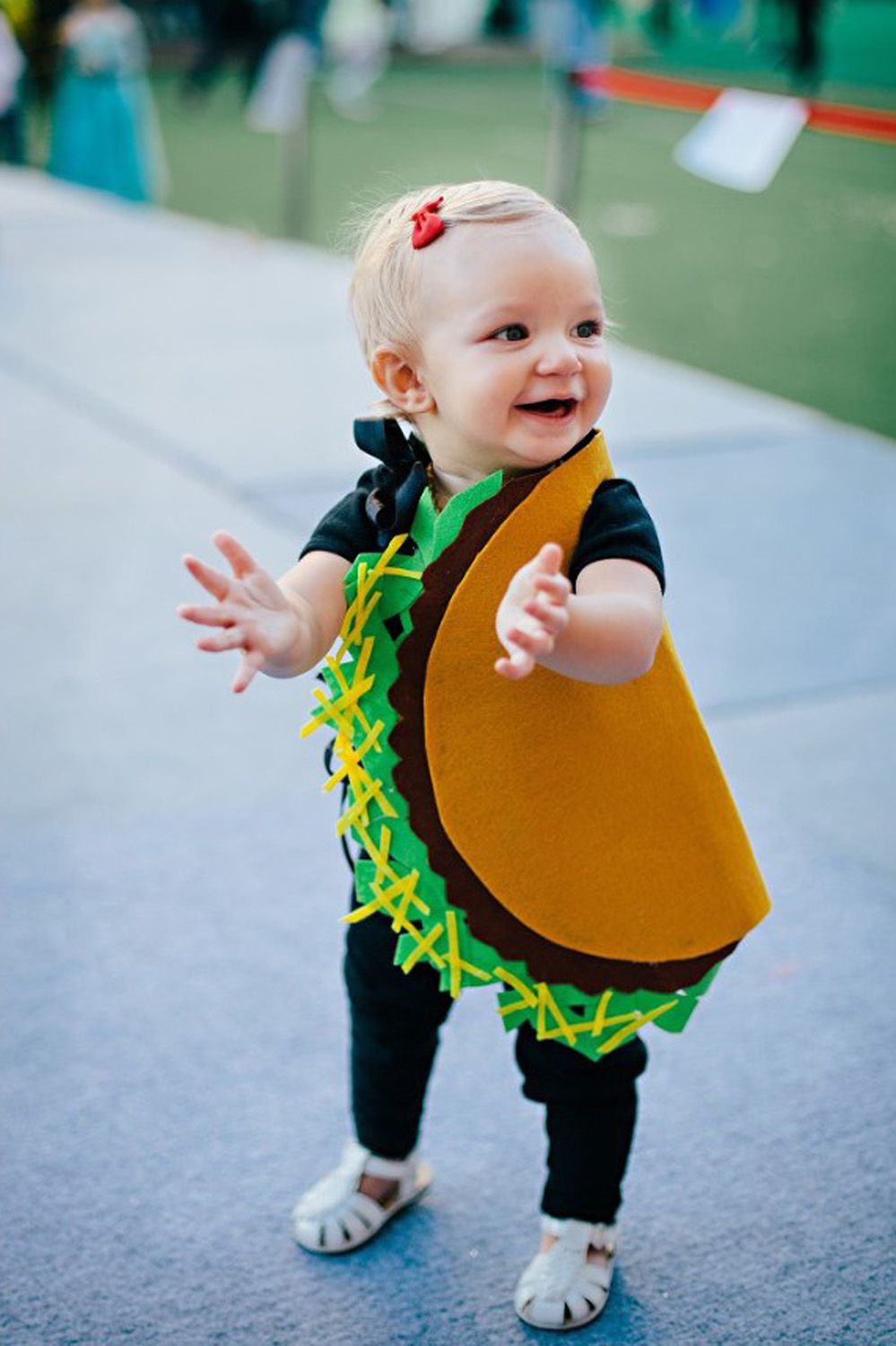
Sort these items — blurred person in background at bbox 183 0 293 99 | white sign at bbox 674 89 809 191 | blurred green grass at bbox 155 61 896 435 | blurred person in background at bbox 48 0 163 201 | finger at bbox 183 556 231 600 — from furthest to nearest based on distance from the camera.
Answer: blurred person in background at bbox 183 0 293 99
blurred person in background at bbox 48 0 163 201
blurred green grass at bbox 155 61 896 435
white sign at bbox 674 89 809 191
finger at bbox 183 556 231 600

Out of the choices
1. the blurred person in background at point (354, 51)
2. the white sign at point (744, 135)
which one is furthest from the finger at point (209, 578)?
the blurred person in background at point (354, 51)

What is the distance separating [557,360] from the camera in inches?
52.9

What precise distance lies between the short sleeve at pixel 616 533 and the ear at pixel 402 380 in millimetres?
181

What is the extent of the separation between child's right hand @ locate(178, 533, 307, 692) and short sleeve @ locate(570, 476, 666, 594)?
260 millimetres

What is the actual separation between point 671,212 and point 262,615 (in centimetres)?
857

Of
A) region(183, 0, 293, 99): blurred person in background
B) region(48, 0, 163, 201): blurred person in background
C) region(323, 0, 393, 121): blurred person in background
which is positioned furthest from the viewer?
region(323, 0, 393, 121): blurred person in background

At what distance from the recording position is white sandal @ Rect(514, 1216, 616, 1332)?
1.60 metres

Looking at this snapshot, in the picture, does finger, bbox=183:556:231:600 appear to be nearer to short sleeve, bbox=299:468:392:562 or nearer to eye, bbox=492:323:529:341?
short sleeve, bbox=299:468:392:562

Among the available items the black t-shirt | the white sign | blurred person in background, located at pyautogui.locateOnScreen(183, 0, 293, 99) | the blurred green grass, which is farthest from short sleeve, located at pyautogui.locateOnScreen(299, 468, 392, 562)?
blurred person in background, located at pyautogui.locateOnScreen(183, 0, 293, 99)

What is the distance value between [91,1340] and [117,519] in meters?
2.59

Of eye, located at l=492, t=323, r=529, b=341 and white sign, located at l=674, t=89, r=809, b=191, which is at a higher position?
eye, located at l=492, t=323, r=529, b=341

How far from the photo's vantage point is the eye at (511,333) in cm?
136

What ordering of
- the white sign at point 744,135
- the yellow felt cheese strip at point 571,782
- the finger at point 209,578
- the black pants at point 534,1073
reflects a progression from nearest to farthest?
the finger at point 209,578 < the yellow felt cheese strip at point 571,782 < the black pants at point 534,1073 < the white sign at point 744,135

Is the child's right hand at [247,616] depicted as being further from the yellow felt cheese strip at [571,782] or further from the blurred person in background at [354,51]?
the blurred person in background at [354,51]
